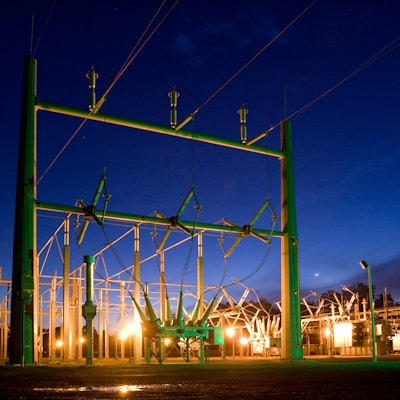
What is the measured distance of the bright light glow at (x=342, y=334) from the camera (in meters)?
44.6

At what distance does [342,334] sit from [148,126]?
94.8 ft

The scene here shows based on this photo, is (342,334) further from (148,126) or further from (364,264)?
(148,126)

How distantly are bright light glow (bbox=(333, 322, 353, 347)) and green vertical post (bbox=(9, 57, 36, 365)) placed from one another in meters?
30.4

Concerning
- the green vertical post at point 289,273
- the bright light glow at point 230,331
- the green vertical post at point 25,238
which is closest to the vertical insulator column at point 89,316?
the green vertical post at point 25,238

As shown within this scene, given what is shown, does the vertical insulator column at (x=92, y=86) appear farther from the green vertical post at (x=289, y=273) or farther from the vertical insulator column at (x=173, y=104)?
the green vertical post at (x=289, y=273)

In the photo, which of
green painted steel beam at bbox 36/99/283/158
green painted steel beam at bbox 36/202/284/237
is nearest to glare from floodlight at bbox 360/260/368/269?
green painted steel beam at bbox 36/202/284/237

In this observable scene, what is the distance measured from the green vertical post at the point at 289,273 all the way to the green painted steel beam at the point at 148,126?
105cm

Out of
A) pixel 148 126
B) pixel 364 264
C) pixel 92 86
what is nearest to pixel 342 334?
pixel 364 264

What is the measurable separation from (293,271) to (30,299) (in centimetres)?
923

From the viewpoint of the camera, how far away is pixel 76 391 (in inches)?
341

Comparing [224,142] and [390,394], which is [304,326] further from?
[390,394]

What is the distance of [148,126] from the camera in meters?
21.2

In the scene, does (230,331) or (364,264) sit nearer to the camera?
(364,264)

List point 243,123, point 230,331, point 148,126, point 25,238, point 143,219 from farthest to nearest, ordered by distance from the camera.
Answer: point 230,331 < point 243,123 < point 143,219 < point 148,126 < point 25,238
